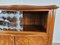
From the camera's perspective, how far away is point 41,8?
1486 millimetres

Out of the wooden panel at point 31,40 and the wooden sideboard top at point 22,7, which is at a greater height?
the wooden sideboard top at point 22,7

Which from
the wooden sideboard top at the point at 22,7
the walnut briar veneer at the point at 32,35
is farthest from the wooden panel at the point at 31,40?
the wooden sideboard top at the point at 22,7

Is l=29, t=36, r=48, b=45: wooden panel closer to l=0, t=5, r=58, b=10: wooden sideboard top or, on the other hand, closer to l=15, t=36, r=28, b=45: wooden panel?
l=15, t=36, r=28, b=45: wooden panel

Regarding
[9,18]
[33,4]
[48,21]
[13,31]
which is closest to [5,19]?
[9,18]

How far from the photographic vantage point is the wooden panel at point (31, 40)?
1.60m

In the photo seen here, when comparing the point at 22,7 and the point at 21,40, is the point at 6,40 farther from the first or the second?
the point at 22,7

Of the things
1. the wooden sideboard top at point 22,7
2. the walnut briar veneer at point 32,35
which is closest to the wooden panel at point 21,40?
the walnut briar veneer at point 32,35

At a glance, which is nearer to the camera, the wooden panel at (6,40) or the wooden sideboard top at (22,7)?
the wooden sideboard top at (22,7)

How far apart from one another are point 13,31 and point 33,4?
47cm

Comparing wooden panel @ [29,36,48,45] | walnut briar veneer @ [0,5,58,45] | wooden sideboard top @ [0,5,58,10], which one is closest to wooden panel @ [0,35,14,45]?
walnut briar veneer @ [0,5,58,45]

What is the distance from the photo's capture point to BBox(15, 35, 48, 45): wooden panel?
5.26 feet

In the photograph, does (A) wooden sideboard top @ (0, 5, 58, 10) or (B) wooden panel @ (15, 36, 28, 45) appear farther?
(B) wooden panel @ (15, 36, 28, 45)

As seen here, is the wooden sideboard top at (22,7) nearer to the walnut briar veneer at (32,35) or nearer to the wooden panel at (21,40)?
the walnut briar veneer at (32,35)

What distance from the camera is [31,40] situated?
5.29 feet
